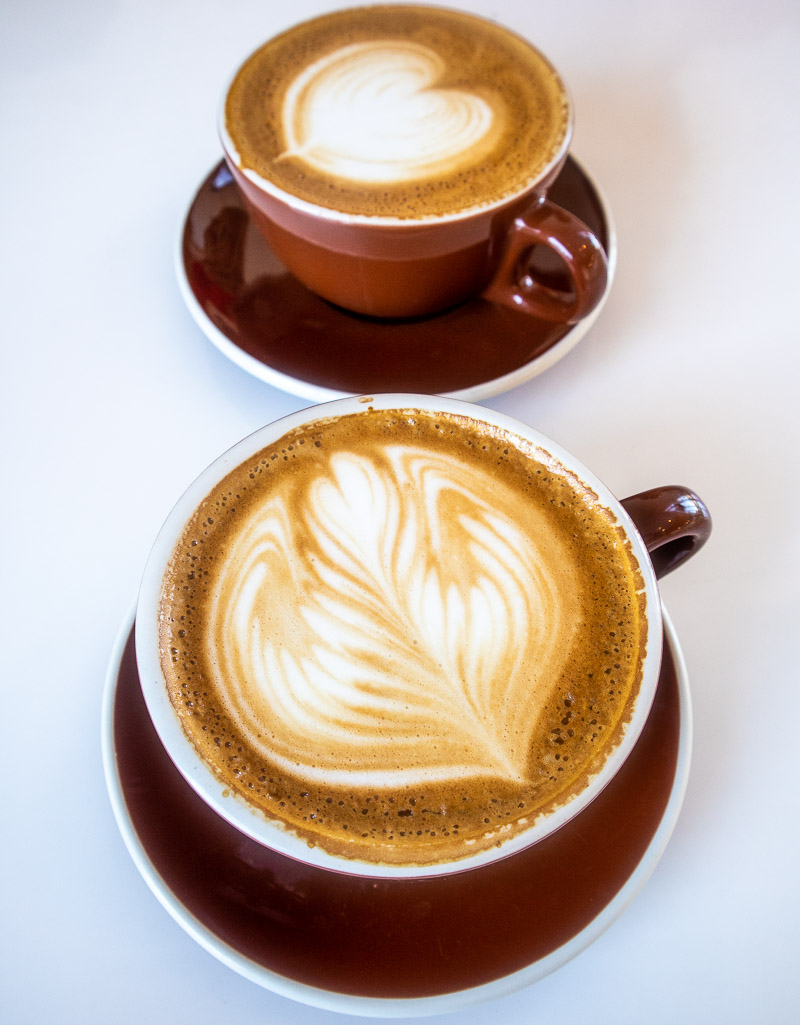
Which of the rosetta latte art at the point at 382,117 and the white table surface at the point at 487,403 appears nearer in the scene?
the white table surface at the point at 487,403

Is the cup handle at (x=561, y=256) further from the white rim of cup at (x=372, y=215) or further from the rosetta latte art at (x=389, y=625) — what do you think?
the rosetta latte art at (x=389, y=625)

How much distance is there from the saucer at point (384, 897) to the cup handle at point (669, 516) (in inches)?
8.5

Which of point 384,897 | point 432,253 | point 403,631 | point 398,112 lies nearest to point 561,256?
point 432,253

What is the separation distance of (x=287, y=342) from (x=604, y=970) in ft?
2.93

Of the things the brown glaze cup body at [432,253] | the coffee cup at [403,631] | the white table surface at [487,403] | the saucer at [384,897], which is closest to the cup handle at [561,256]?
the brown glaze cup body at [432,253]

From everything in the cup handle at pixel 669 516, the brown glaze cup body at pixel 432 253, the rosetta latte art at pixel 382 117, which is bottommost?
the cup handle at pixel 669 516

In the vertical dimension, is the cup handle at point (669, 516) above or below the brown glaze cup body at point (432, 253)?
below

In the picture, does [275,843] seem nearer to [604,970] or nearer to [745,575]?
[604,970]

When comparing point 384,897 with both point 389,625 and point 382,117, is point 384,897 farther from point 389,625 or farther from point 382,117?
point 382,117

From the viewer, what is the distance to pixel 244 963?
795mm

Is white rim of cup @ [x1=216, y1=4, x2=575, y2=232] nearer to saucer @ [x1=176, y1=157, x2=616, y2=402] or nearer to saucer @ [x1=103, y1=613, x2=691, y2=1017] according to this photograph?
saucer @ [x1=176, y1=157, x2=616, y2=402]

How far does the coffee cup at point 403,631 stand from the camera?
0.77m

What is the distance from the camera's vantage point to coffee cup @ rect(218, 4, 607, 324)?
3.50 ft

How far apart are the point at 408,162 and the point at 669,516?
60cm
